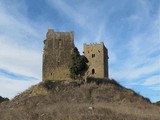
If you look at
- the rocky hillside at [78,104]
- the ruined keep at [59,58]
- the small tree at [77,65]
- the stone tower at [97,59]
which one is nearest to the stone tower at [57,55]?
the ruined keep at [59,58]

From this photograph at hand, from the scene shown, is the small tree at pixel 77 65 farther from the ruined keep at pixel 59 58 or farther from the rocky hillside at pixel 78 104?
the rocky hillside at pixel 78 104

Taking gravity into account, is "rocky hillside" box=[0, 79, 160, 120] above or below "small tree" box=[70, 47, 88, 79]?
below

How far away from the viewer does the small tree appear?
53812 millimetres

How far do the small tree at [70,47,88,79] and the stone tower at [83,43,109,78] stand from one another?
335 cm

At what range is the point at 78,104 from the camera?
39938 mm

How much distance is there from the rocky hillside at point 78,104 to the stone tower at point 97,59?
9.13 feet

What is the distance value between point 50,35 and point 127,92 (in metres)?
15.1

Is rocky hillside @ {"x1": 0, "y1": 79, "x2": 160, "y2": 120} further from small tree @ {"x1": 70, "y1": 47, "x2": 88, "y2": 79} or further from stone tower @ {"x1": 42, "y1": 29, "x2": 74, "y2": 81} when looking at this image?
stone tower @ {"x1": 42, "y1": 29, "x2": 74, "y2": 81}

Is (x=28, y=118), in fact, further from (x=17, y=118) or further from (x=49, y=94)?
(x=49, y=94)

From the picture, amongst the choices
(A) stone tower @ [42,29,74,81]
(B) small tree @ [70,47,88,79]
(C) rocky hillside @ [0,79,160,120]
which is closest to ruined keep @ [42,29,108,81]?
(A) stone tower @ [42,29,74,81]

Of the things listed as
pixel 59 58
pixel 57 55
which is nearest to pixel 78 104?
pixel 59 58

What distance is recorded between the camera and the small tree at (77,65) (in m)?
53.8

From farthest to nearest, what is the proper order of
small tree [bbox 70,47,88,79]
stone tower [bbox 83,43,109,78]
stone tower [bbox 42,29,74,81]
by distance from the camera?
stone tower [bbox 83,43,109,78]
stone tower [bbox 42,29,74,81]
small tree [bbox 70,47,88,79]

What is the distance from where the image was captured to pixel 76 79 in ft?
178
